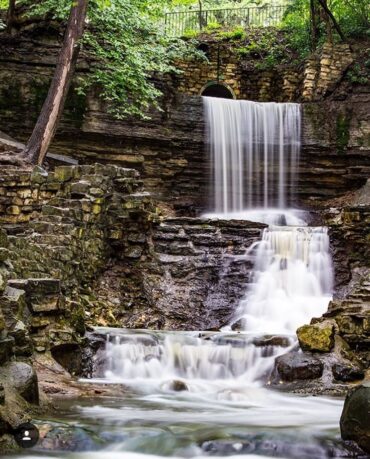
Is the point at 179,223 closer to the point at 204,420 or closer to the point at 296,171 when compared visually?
the point at 296,171

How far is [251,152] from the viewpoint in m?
18.7

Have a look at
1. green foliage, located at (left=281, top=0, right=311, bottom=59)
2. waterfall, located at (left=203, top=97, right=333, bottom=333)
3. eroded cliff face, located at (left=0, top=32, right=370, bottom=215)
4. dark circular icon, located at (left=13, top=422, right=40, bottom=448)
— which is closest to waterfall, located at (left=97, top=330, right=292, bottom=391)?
dark circular icon, located at (left=13, top=422, right=40, bottom=448)

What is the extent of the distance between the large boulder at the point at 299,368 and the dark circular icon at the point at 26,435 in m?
4.29

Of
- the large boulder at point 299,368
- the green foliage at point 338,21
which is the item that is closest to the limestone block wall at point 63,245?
the large boulder at point 299,368

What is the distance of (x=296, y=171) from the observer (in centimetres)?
1902

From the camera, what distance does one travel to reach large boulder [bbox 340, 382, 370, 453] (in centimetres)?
500

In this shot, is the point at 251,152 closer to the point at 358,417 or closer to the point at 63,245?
the point at 63,245

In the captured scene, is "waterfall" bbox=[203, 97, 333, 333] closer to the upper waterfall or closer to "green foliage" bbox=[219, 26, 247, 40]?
the upper waterfall

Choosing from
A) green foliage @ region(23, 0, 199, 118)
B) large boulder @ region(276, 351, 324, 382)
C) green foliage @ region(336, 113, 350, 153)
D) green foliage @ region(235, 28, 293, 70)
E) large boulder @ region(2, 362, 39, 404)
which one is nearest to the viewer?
large boulder @ region(2, 362, 39, 404)

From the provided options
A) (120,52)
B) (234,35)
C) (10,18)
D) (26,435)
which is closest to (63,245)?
(26,435)

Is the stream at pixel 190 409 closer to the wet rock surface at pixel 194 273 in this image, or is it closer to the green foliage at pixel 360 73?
the wet rock surface at pixel 194 273

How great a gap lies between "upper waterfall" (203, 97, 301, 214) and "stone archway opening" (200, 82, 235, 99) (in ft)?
10.8

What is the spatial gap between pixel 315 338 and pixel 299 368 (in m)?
0.59

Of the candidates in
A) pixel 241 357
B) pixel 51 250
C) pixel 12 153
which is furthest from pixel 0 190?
pixel 241 357
